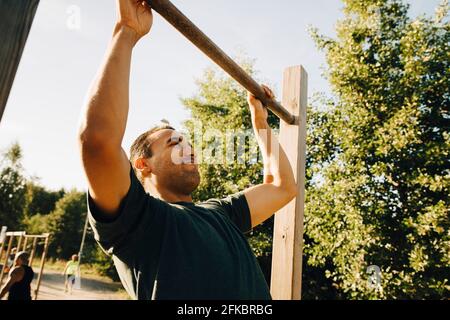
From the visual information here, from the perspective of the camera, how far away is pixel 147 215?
1178 millimetres

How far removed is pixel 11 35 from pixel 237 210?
4.43ft

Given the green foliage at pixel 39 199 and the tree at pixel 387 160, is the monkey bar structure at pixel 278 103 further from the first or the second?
the green foliage at pixel 39 199

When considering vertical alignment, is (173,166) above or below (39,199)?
below

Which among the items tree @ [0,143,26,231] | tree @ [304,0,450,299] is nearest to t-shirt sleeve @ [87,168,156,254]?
tree @ [304,0,450,299]

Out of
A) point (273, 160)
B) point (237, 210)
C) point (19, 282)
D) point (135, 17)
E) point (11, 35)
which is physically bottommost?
point (19, 282)

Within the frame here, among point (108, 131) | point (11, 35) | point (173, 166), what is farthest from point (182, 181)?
point (11, 35)

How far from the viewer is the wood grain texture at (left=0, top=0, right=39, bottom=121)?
0.65m

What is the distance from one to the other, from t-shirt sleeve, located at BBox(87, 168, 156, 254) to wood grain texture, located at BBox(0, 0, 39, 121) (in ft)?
1.43

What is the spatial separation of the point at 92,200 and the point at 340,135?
27.0ft

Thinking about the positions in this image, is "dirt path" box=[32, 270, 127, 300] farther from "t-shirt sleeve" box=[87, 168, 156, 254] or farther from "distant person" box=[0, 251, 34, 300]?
"t-shirt sleeve" box=[87, 168, 156, 254]

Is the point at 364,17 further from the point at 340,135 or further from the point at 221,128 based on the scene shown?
the point at 221,128

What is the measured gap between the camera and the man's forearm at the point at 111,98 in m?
0.98

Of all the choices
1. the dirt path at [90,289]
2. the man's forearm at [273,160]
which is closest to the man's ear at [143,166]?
the man's forearm at [273,160]

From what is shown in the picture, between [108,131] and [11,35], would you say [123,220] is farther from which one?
[11,35]
